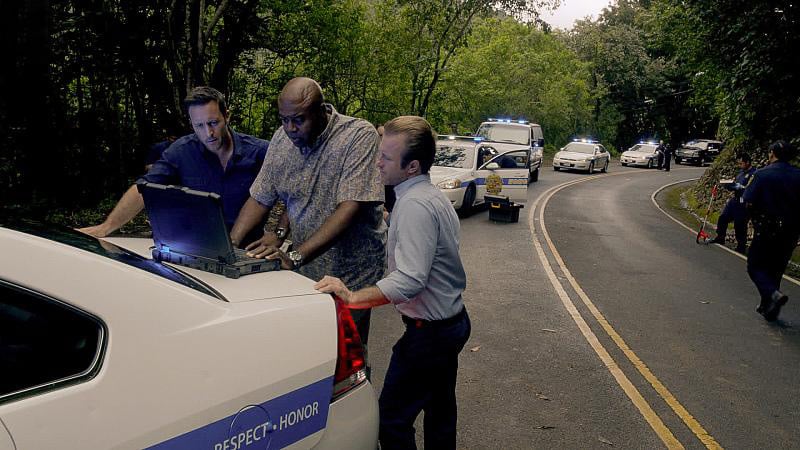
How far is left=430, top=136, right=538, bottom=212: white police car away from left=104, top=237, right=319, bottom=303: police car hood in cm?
1179

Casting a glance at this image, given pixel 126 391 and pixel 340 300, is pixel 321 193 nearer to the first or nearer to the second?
pixel 340 300

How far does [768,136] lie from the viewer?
16.9 m

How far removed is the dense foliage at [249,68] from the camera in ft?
35.6

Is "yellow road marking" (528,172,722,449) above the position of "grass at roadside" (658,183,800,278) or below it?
above

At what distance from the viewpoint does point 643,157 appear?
141ft

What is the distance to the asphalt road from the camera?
4508 mm

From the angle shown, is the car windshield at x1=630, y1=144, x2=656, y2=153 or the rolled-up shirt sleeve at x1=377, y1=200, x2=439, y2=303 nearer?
the rolled-up shirt sleeve at x1=377, y1=200, x2=439, y2=303

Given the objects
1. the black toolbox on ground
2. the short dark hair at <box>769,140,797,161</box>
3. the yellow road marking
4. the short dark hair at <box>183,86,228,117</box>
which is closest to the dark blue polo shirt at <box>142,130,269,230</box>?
the short dark hair at <box>183,86,228,117</box>

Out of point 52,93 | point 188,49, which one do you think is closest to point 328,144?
point 52,93

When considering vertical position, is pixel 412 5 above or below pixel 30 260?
above

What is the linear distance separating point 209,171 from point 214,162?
6cm

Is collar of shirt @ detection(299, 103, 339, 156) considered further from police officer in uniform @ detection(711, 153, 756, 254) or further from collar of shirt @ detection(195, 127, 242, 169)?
police officer in uniform @ detection(711, 153, 756, 254)

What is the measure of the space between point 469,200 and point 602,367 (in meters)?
9.48

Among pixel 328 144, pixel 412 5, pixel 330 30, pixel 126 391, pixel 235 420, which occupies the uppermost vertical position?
pixel 412 5
